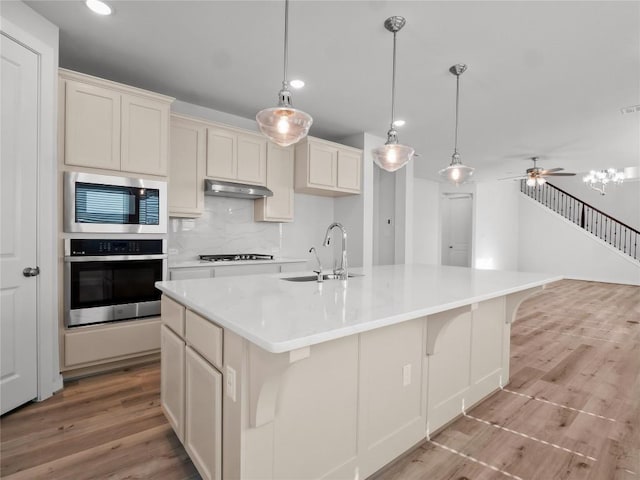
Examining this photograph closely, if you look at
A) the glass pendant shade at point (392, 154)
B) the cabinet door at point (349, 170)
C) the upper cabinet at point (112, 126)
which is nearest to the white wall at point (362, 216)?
the cabinet door at point (349, 170)

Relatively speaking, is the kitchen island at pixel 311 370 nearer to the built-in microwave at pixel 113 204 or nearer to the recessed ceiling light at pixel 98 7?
the built-in microwave at pixel 113 204

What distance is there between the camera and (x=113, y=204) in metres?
2.73

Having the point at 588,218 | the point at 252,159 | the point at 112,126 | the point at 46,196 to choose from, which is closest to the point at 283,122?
the point at 112,126

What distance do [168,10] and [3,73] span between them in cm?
110

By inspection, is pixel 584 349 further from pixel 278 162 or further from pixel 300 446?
pixel 278 162

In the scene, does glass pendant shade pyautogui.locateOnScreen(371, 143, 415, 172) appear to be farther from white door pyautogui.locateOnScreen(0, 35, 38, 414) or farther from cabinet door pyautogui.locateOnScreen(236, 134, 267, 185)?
white door pyautogui.locateOnScreen(0, 35, 38, 414)

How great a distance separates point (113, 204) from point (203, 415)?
2056 millimetres

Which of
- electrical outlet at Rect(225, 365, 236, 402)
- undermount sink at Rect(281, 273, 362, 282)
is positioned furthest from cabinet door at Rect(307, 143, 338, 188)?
electrical outlet at Rect(225, 365, 236, 402)

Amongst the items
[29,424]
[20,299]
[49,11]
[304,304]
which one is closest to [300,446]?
[304,304]

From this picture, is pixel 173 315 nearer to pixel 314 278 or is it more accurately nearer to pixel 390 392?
pixel 314 278

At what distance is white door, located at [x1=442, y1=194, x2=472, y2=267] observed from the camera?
9.17 metres

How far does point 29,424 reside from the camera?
6.62 ft

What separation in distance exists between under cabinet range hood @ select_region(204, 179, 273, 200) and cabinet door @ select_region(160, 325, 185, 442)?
76.3 inches

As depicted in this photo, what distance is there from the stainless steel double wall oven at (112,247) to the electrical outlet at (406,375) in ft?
7.44
